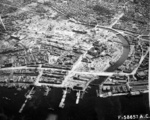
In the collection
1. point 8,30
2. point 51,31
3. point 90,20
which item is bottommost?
point 8,30

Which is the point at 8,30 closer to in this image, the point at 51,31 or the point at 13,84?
the point at 51,31

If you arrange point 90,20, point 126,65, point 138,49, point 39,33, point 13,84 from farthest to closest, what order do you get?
point 90,20 < point 39,33 < point 138,49 < point 126,65 < point 13,84

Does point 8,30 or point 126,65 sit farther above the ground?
point 126,65

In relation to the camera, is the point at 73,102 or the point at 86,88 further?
the point at 86,88

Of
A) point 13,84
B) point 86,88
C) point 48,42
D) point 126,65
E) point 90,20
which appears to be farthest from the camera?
point 90,20

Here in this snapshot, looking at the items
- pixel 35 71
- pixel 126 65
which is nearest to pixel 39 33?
pixel 35 71

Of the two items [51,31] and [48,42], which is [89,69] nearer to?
[48,42]
